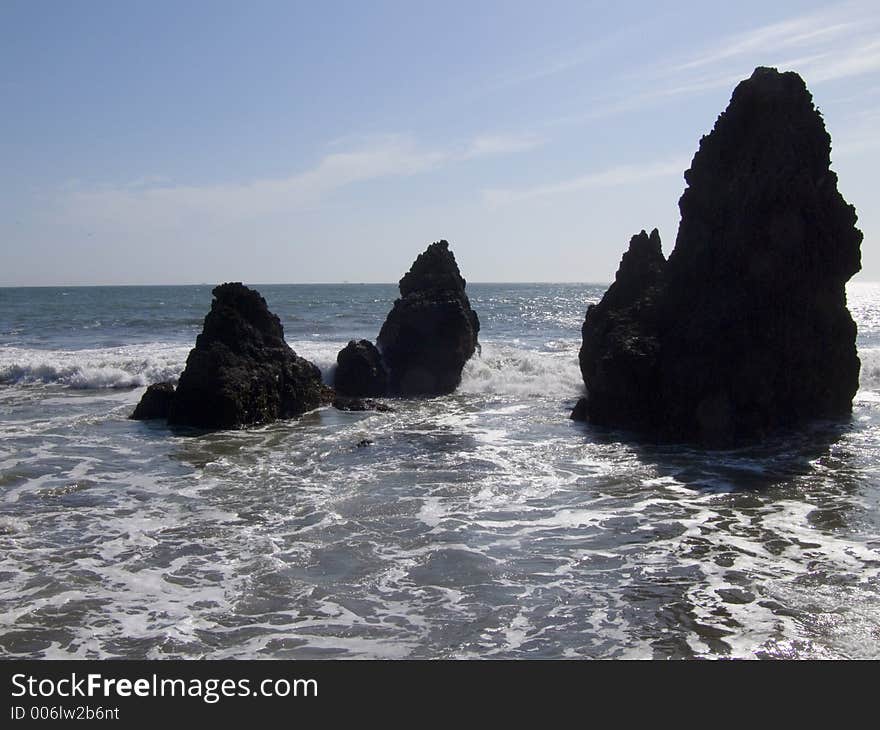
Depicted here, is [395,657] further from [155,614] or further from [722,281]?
[722,281]

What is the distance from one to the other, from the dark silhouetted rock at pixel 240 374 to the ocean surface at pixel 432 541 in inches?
32.5

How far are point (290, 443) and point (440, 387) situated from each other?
8.51 meters

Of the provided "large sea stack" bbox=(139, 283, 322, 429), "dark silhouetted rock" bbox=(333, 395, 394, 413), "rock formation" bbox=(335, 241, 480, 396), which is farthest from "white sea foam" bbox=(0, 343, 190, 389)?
"dark silhouetted rock" bbox=(333, 395, 394, 413)

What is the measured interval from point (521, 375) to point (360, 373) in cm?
559

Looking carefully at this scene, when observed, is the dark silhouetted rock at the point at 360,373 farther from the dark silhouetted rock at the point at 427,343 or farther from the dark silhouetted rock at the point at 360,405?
the dark silhouetted rock at the point at 360,405

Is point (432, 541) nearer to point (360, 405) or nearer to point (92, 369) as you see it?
point (360, 405)

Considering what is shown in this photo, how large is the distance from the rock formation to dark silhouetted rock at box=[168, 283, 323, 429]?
1.68m

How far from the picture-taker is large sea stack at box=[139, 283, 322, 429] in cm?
1792

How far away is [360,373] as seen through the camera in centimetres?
2314

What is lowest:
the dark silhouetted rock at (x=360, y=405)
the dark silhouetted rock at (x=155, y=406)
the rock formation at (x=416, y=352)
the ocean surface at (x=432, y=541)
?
the ocean surface at (x=432, y=541)

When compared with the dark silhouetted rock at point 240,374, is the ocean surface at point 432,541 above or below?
below

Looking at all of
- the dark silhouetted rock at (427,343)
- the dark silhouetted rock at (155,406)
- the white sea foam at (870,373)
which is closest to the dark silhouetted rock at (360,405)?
the dark silhouetted rock at (427,343)

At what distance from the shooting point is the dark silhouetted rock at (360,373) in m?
23.1

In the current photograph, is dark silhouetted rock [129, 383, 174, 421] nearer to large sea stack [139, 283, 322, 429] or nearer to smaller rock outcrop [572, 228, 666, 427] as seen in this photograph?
large sea stack [139, 283, 322, 429]
